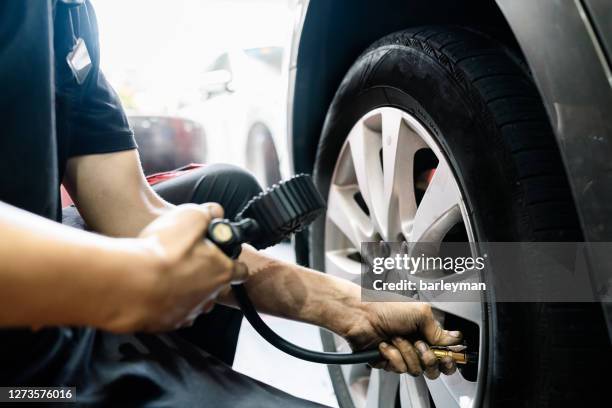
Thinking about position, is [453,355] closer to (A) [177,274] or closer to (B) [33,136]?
(A) [177,274]

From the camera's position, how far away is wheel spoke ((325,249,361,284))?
1.06m

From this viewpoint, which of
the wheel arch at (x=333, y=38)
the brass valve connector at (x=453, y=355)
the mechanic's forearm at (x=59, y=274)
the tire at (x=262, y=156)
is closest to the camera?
the mechanic's forearm at (x=59, y=274)

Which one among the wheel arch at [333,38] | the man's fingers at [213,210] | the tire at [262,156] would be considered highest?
the tire at [262,156]

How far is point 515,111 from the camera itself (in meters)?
0.63

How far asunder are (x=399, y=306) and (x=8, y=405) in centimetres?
47

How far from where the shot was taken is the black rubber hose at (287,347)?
0.57 meters

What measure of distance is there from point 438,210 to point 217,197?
1.30 feet

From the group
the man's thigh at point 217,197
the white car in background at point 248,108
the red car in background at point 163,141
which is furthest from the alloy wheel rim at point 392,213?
the white car in background at point 248,108

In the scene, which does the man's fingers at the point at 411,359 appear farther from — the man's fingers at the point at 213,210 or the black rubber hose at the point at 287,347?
the man's fingers at the point at 213,210

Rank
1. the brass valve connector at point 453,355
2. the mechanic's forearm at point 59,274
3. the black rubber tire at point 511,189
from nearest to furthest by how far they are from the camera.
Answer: the mechanic's forearm at point 59,274 → the black rubber tire at point 511,189 → the brass valve connector at point 453,355

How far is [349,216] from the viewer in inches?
43.0

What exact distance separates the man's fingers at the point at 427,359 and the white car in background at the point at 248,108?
176cm

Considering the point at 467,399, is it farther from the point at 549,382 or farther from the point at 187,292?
the point at 187,292

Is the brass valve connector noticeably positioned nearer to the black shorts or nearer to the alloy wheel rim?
the alloy wheel rim
